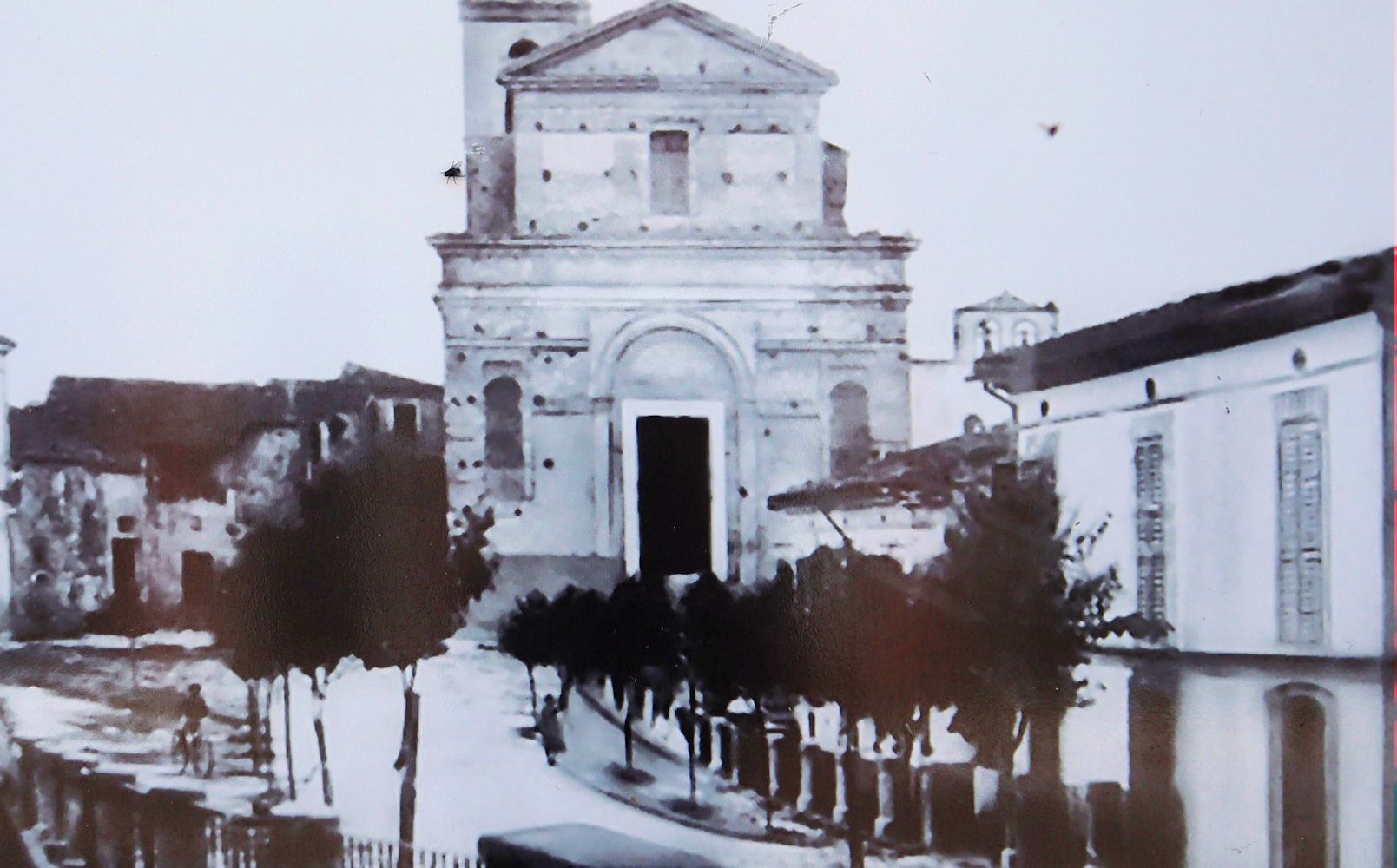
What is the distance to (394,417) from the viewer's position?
394 cm

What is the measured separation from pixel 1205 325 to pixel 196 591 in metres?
2.78

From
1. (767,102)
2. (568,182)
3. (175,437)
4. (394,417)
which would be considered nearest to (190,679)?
(175,437)

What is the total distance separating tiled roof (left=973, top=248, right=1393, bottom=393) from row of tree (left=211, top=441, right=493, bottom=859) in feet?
5.20

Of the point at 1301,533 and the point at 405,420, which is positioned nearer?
the point at 1301,533

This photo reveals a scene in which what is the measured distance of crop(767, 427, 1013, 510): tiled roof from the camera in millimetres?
3957

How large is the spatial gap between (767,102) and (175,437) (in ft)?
5.99

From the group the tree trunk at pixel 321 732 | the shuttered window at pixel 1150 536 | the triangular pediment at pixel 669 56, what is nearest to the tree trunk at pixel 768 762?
the shuttered window at pixel 1150 536

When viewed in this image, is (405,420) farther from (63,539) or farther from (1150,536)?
(1150,536)

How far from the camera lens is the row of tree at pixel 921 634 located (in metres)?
3.87

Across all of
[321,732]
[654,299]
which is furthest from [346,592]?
[654,299]

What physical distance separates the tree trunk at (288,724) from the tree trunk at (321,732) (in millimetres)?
64

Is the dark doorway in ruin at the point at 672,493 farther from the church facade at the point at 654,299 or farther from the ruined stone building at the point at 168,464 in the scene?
the ruined stone building at the point at 168,464

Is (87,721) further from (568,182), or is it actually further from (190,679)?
(568,182)

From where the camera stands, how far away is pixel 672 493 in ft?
13.3
